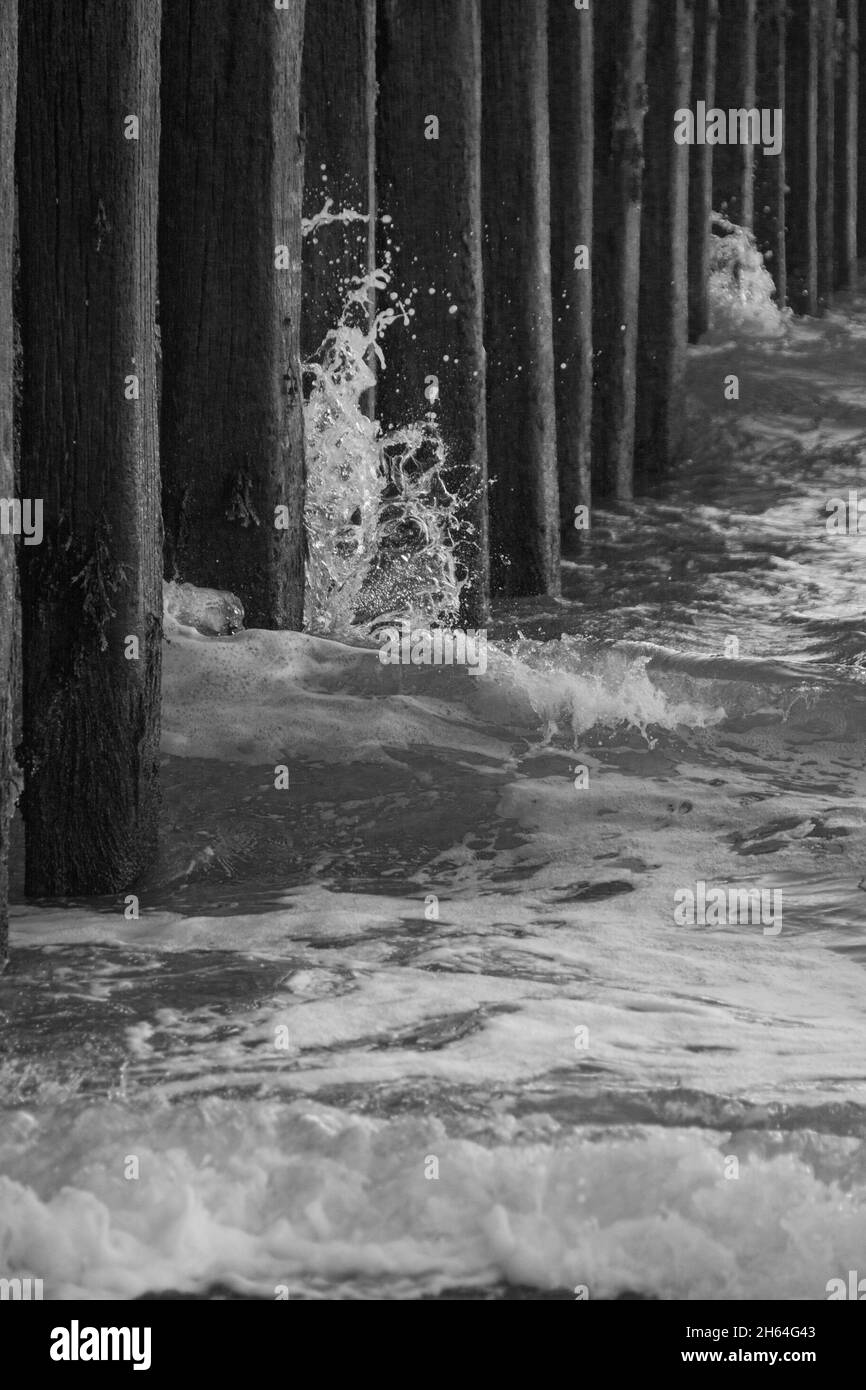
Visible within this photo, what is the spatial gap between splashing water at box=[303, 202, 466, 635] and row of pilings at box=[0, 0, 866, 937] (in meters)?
0.08

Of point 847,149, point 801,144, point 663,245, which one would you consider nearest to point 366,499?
point 663,245

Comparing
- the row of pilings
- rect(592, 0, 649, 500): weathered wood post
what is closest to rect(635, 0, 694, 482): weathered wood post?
the row of pilings

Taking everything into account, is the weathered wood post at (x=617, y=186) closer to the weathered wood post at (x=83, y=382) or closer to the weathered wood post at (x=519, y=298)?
the weathered wood post at (x=519, y=298)

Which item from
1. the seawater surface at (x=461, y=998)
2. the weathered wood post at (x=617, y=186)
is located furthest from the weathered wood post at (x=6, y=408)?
the weathered wood post at (x=617, y=186)

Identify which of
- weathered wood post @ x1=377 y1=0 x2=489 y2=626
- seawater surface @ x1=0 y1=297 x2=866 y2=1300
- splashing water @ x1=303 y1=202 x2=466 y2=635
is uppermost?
weathered wood post @ x1=377 y1=0 x2=489 y2=626

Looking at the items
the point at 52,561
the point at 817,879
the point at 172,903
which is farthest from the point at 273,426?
the point at 817,879

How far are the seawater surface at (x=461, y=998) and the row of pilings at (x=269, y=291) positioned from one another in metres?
0.38

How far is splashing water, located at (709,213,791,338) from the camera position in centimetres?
1195

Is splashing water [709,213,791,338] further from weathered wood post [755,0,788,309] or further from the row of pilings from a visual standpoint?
the row of pilings

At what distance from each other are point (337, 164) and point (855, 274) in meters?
10.9

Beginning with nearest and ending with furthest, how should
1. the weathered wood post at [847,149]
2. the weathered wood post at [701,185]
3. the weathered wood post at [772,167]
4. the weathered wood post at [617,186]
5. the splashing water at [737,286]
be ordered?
the weathered wood post at [617,186], the weathered wood post at [701,185], the splashing water at [737,286], the weathered wood post at [772,167], the weathered wood post at [847,149]

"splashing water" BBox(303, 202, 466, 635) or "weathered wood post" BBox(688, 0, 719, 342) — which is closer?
"splashing water" BBox(303, 202, 466, 635)

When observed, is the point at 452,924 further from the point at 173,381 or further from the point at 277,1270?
the point at 173,381

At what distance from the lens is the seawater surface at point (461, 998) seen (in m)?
2.79
